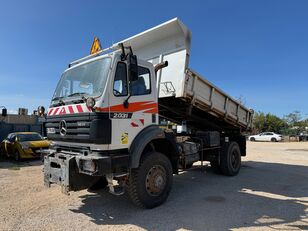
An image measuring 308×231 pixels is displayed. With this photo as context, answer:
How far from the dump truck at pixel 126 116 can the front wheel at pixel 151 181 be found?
0.02 m

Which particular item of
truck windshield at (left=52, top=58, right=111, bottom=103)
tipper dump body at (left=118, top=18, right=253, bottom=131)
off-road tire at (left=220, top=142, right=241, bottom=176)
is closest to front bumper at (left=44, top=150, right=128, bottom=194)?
truck windshield at (left=52, top=58, right=111, bottom=103)

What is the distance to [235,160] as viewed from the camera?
917 cm

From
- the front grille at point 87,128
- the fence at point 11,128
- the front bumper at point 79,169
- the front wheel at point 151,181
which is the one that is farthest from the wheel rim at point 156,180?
the fence at point 11,128

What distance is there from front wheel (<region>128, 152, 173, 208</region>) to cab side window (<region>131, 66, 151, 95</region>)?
1284 mm

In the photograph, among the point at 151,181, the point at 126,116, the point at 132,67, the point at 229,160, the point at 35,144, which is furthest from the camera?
the point at 35,144

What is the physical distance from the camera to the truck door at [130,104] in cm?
491

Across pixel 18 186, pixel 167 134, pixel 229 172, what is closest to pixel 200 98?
pixel 167 134

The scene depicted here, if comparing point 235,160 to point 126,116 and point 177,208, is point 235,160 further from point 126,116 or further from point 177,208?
point 126,116

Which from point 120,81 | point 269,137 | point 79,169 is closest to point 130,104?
point 120,81

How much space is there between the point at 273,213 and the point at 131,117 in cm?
331

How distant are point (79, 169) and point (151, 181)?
4.99 ft

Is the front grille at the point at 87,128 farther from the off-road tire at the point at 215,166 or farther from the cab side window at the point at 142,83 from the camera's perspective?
the off-road tire at the point at 215,166

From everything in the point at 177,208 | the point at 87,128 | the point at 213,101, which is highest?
the point at 213,101

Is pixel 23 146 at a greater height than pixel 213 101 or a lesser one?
lesser
